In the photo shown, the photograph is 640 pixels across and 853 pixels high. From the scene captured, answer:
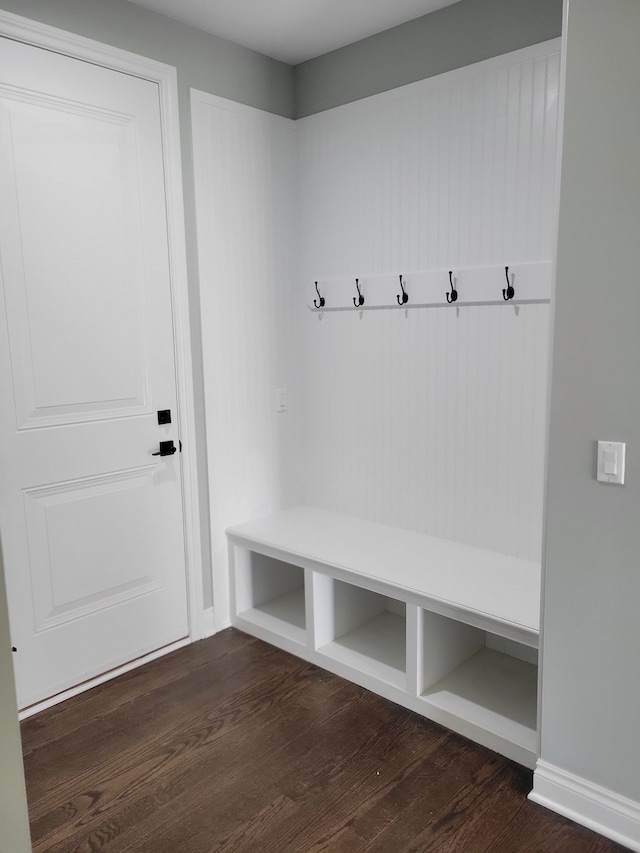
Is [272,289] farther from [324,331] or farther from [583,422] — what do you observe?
[583,422]

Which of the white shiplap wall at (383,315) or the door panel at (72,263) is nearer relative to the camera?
the door panel at (72,263)

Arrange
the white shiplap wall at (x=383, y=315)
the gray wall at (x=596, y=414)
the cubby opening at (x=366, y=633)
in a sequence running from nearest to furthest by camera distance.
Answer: the gray wall at (x=596, y=414) → the white shiplap wall at (x=383, y=315) → the cubby opening at (x=366, y=633)

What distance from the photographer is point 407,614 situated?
2.30m

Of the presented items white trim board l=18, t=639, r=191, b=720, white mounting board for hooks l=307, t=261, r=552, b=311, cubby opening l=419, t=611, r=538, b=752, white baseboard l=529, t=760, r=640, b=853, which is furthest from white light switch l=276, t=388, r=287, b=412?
white baseboard l=529, t=760, r=640, b=853

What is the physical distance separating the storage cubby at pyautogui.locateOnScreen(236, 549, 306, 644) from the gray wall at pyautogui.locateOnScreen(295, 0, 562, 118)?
2.10 m

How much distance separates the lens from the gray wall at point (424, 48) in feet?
7.52

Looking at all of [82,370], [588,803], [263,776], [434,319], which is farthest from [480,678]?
[82,370]

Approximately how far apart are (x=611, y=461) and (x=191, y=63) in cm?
223

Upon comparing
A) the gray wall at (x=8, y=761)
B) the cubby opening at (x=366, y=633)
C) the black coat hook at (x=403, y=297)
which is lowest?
the cubby opening at (x=366, y=633)

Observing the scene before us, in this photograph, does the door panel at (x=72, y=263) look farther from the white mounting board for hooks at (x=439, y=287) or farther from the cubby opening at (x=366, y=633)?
the cubby opening at (x=366, y=633)

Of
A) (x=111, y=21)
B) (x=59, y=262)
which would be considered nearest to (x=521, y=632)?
(x=59, y=262)

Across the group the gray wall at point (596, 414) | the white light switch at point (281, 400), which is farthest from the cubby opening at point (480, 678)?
the white light switch at point (281, 400)

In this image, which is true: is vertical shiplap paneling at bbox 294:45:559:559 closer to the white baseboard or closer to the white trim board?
the white baseboard

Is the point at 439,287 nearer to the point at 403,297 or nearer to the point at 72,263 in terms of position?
the point at 403,297
